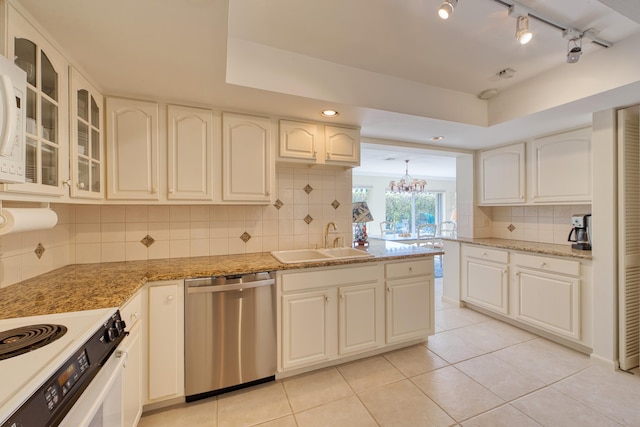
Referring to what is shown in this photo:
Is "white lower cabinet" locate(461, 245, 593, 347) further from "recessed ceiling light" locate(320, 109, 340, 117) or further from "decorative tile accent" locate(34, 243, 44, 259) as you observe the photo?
"decorative tile accent" locate(34, 243, 44, 259)

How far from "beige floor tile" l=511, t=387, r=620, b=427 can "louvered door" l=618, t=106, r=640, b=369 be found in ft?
2.66

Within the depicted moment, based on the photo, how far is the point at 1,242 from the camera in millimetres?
1380

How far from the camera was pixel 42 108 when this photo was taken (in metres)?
1.23

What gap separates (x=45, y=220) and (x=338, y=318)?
1867mm

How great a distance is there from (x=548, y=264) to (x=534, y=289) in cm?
30

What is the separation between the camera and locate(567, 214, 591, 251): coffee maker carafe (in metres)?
2.50

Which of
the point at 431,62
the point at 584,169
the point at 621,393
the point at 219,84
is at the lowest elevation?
the point at 621,393

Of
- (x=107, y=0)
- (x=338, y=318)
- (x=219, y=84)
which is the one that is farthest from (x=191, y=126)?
(x=338, y=318)

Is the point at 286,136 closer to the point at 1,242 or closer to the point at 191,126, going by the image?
the point at 191,126

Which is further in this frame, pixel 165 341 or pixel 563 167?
pixel 563 167

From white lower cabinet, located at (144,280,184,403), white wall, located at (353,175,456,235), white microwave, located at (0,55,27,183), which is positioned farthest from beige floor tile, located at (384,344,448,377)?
white wall, located at (353,175,456,235)

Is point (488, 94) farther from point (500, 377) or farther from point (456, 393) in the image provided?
point (456, 393)

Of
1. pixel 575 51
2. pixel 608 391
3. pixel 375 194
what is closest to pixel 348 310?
pixel 608 391

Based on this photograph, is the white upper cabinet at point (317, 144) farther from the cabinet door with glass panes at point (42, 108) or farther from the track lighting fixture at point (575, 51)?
the track lighting fixture at point (575, 51)
